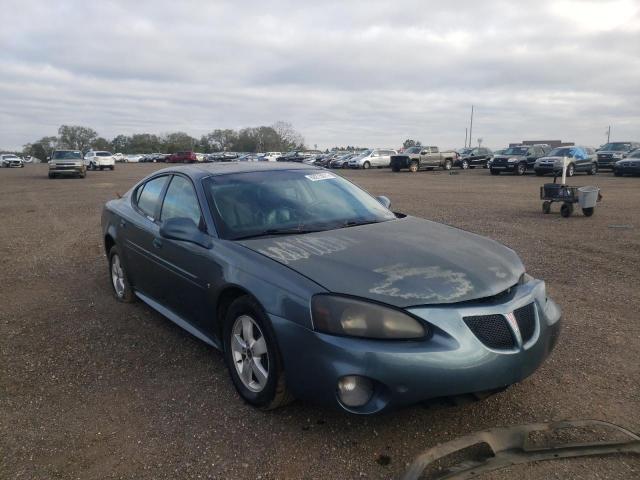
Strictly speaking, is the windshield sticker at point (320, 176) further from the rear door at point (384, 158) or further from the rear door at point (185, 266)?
the rear door at point (384, 158)

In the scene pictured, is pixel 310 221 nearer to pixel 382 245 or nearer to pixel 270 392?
pixel 382 245

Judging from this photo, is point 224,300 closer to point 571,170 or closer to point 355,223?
point 355,223

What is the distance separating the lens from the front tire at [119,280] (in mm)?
5098

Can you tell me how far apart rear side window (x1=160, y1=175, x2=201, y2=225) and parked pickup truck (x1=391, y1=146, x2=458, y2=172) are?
33405 millimetres

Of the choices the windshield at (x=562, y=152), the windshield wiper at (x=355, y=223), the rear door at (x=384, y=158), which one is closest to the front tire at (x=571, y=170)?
the windshield at (x=562, y=152)

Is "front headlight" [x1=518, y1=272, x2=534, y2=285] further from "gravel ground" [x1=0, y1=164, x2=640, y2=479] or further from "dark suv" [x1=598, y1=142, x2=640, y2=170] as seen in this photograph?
"dark suv" [x1=598, y1=142, x2=640, y2=170]

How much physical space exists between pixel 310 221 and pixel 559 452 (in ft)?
6.86

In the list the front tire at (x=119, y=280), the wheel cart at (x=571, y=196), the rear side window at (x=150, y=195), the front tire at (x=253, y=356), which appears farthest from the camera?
the wheel cart at (x=571, y=196)

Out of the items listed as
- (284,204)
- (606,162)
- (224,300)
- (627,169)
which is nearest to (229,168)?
(284,204)

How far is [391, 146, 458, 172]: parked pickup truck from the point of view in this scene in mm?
36719

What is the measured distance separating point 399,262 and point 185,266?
1.59 m

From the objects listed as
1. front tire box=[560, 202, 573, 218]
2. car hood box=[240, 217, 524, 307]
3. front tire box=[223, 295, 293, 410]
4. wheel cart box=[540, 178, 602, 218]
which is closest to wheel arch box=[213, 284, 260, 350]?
front tire box=[223, 295, 293, 410]

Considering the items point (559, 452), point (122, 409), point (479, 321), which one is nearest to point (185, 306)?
point (122, 409)

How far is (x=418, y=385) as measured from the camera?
2480 mm
